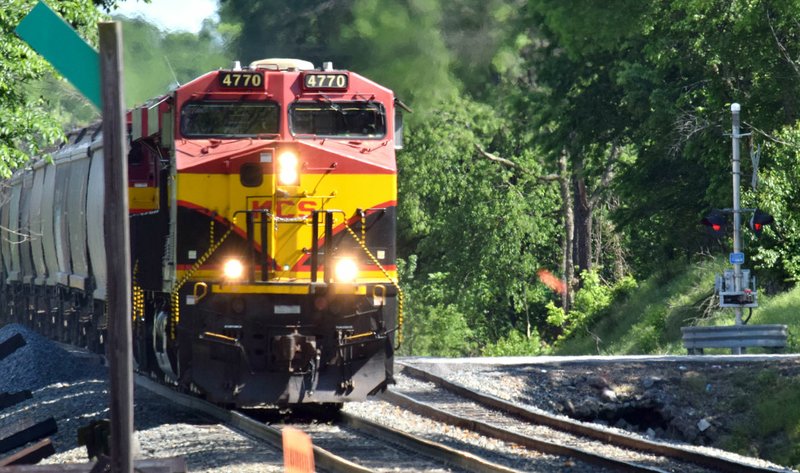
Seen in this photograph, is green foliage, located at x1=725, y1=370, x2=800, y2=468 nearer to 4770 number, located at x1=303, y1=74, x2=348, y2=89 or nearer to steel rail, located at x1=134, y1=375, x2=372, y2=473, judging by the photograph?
steel rail, located at x1=134, y1=375, x2=372, y2=473

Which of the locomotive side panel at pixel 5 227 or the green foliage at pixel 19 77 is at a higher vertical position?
the green foliage at pixel 19 77

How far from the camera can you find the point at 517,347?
42.5 meters

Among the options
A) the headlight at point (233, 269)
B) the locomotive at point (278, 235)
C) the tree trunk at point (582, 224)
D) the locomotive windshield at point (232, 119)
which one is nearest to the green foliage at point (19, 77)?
the locomotive at point (278, 235)

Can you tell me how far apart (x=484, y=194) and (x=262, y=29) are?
426 inches

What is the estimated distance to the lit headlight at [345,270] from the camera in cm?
1298

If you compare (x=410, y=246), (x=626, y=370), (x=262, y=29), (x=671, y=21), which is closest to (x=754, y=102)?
(x=671, y=21)

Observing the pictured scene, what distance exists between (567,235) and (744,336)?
22771 mm

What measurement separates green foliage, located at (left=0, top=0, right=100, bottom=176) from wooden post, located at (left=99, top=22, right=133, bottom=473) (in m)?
11.9

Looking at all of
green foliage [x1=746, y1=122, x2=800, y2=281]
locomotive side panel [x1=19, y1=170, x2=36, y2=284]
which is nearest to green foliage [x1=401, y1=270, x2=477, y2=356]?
green foliage [x1=746, y1=122, x2=800, y2=281]

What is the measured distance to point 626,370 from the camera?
1961 centimetres

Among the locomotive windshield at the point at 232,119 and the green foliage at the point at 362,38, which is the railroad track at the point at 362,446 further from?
→ the green foliage at the point at 362,38

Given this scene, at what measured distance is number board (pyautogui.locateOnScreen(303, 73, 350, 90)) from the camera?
13.3 metres

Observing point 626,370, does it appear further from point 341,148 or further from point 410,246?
point 410,246

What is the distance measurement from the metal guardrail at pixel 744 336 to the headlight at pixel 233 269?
13.3 meters
